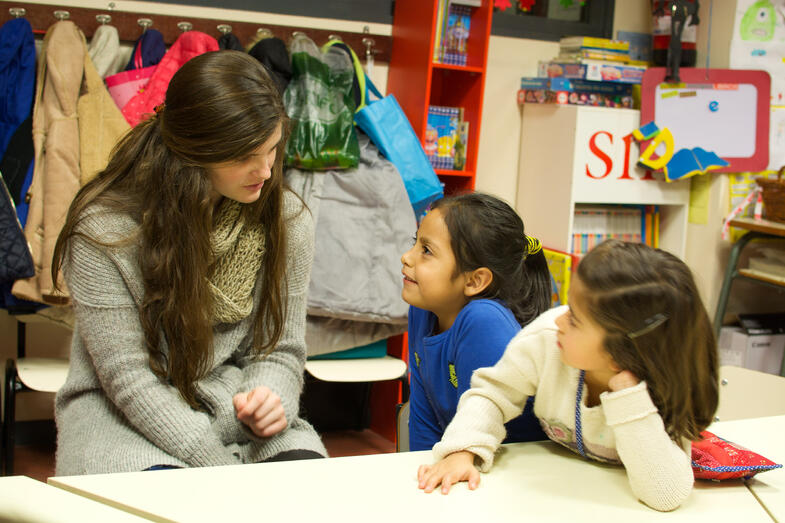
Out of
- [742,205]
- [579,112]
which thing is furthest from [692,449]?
[742,205]

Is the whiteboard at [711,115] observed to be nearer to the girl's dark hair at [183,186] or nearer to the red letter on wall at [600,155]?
the red letter on wall at [600,155]

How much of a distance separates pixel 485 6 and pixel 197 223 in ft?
6.05

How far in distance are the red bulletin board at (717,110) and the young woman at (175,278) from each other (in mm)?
2256

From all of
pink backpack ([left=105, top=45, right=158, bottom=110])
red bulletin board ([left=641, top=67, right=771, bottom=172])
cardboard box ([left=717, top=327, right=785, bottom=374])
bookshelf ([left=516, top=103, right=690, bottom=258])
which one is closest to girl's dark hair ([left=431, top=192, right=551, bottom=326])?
pink backpack ([left=105, top=45, right=158, bottom=110])

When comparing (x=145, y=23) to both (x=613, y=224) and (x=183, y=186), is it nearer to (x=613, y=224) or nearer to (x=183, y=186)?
(x=183, y=186)

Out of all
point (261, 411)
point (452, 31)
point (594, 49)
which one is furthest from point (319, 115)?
point (594, 49)

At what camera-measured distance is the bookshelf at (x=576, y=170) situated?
10.2 ft

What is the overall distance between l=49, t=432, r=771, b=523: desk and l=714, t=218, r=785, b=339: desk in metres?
2.14

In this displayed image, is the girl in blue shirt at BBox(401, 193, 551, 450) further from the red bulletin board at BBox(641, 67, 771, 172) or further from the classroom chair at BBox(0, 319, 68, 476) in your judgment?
the red bulletin board at BBox(641, 67, 771, 172)

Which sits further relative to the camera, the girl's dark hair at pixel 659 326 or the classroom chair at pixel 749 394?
the classroom chair at pixel 749 394

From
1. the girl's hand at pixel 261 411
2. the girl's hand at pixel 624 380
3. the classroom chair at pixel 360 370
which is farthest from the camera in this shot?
the classroom chair at pixel 360 370

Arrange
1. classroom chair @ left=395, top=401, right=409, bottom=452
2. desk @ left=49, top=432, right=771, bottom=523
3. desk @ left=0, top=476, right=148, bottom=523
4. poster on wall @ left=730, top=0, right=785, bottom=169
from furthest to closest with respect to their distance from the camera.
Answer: poster on wall @ left=730, top=0, right=785, bottom=169, classroom chair @ left=395, top=401, right=409, bottom=452, desk @ left=49, top=432, right=771, bottom=523, desk @ left=0, top=476, right=148, bottom=523

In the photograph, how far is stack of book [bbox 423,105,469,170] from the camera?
2.91 m

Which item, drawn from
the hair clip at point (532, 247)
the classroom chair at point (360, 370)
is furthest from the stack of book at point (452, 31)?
the hair clip at point (532, 247)
